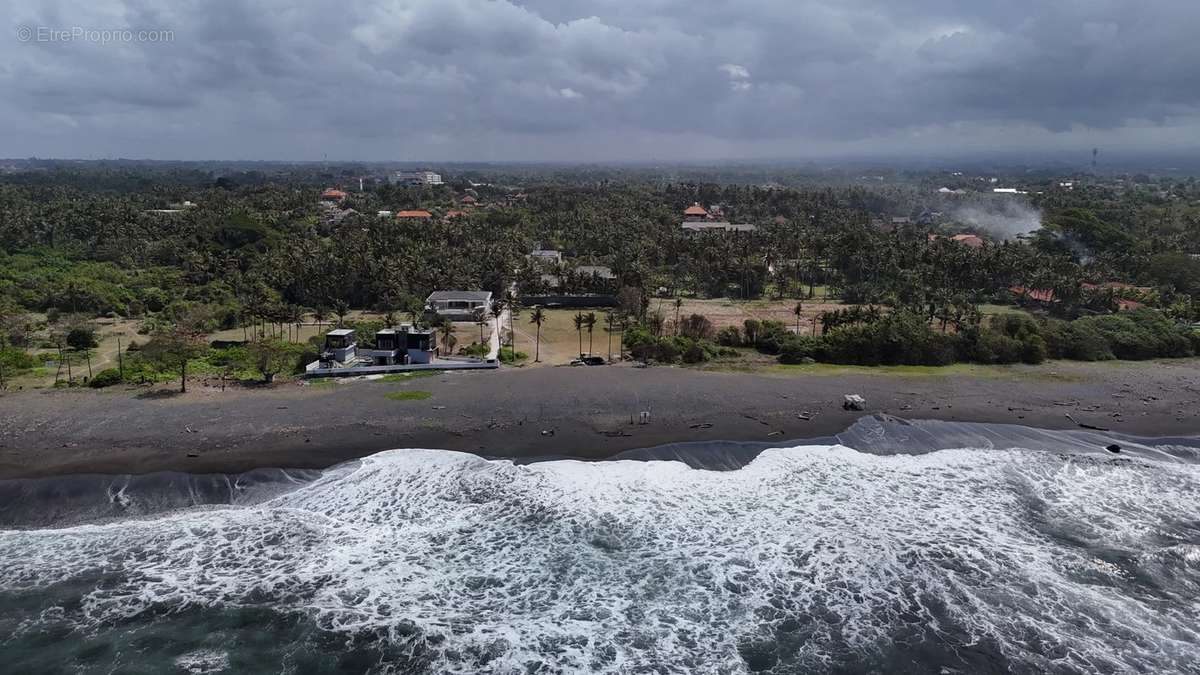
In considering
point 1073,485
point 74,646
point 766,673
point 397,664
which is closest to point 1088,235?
point 1073,485

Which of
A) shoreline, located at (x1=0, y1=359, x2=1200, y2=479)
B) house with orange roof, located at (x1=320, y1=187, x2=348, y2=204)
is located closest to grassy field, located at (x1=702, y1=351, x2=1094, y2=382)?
shoreline, located at (x1=0, y1=359, x2=1200, y2=479)

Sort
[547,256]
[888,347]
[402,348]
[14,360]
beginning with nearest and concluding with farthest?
[14,360] → [402,348] → [888,347] → [547,256]

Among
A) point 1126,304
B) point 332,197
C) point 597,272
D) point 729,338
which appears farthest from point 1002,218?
point 332,197

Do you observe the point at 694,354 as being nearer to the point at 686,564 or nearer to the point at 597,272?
the point at 686,564

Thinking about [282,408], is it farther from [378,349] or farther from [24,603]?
[24,603]

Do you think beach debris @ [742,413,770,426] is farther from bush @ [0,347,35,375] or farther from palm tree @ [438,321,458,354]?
bush @ [0,347,35,375]

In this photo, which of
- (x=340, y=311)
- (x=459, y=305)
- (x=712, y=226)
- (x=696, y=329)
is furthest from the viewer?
(x=712, y=226)
